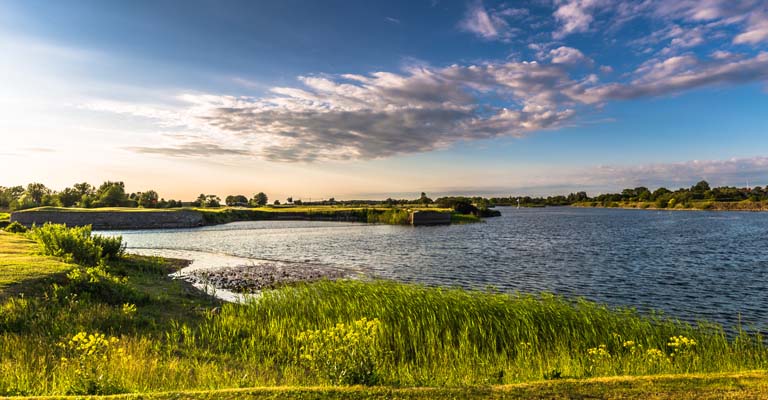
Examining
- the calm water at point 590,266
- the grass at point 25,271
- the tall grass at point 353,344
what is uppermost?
the grass at point 25,271

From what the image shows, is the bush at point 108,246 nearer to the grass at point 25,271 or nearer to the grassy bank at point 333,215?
the grass at point 25,271

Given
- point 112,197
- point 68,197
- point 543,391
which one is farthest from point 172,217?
point 543,391

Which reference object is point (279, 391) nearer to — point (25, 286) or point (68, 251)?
point (25, 286)

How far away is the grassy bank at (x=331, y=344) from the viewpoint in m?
8.34

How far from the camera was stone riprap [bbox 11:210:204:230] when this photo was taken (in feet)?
280

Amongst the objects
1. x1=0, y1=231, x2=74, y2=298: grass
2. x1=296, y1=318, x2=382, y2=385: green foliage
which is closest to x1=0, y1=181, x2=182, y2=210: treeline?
x1=0, y1=231, x2=74, y2=298: grass

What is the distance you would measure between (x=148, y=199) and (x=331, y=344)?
16525 cm

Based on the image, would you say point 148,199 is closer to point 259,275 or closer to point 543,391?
point 259,275

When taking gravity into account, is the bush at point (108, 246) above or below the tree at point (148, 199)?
below

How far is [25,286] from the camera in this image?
610 inches

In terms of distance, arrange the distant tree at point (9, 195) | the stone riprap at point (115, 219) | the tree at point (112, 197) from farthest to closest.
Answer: the distant tree at point (9, 195) < the tree at point (112, 197) < the stone riprap at point (115, 219)

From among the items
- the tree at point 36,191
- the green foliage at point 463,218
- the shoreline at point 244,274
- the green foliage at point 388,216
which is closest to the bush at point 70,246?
the shoreline at point 244,274

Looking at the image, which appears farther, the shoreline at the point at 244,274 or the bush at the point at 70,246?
the shoreline at the point at 244,274

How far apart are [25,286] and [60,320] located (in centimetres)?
399
